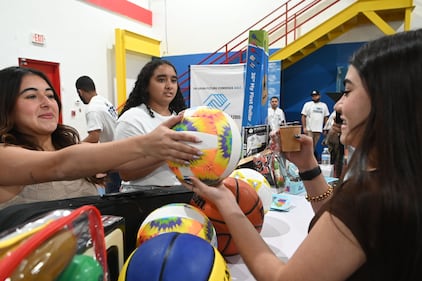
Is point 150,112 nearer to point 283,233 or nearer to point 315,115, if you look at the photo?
point 283,233

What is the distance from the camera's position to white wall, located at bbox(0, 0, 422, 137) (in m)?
5.46

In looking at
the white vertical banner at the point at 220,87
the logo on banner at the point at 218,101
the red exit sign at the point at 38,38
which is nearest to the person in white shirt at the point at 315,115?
the white vertical banner at the point at 220,87

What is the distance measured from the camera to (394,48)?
758 millimetres

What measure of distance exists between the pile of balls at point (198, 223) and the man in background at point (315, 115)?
6.40m

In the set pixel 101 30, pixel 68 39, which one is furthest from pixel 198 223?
pixel 101 30

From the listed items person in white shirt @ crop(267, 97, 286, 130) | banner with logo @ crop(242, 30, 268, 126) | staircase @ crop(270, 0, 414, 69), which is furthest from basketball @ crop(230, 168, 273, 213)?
staircase @ crop(270, 0, 414, 69)

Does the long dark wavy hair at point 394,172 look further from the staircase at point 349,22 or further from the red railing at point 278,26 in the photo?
the red railing at point 278,26

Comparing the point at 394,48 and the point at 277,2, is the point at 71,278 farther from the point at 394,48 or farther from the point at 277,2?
the point at 277,2

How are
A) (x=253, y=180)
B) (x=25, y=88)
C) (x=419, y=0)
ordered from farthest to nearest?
(x=419, y=0)
(x=253, y=180)
(x=25, y=88)

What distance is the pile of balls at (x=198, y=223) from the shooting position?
89 centimetres

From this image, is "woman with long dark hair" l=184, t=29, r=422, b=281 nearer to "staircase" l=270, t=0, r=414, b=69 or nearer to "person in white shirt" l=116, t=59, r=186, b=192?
"person in white shirt" l=116, t=59, r=186, b=192

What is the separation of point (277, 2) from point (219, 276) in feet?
27.5

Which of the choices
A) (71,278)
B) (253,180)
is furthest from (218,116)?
(71,278)

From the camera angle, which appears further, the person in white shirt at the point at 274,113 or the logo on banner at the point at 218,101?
the person in white shirt at the point at 274,113
